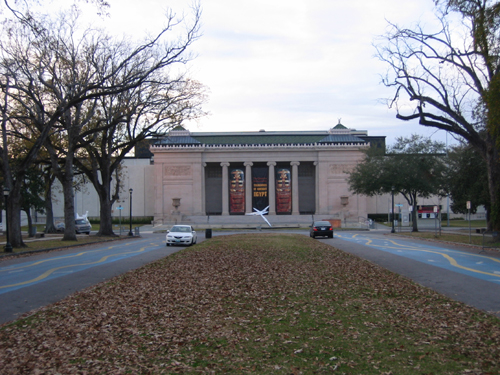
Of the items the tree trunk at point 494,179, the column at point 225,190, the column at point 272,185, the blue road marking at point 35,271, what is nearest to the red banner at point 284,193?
the column at point 272,185

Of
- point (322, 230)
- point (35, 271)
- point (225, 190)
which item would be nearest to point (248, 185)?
point (225, 190)

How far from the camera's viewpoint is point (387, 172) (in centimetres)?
5066

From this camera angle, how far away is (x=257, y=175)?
87000 millimetres

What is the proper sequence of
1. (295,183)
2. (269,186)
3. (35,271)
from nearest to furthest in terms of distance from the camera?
(35,271)
(269,186)
(295,183)

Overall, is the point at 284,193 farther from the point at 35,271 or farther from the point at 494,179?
the point at 35,271

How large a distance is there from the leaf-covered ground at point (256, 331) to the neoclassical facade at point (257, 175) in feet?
225

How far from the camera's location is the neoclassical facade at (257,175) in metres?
82.4

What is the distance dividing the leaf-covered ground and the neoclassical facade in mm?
68562

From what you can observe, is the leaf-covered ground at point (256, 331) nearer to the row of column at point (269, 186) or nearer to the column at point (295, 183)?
the row of column at point (269, 186)

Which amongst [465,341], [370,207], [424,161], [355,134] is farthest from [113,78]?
[355,134]

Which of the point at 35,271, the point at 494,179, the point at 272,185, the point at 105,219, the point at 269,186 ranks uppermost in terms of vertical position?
the point at 272,185

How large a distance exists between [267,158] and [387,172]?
35967 millimetres

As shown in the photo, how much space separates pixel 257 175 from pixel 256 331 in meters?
79.1

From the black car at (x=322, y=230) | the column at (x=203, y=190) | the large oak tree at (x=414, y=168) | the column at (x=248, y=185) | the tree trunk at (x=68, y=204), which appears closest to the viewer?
the tree trunk at (x=68, y=204)
